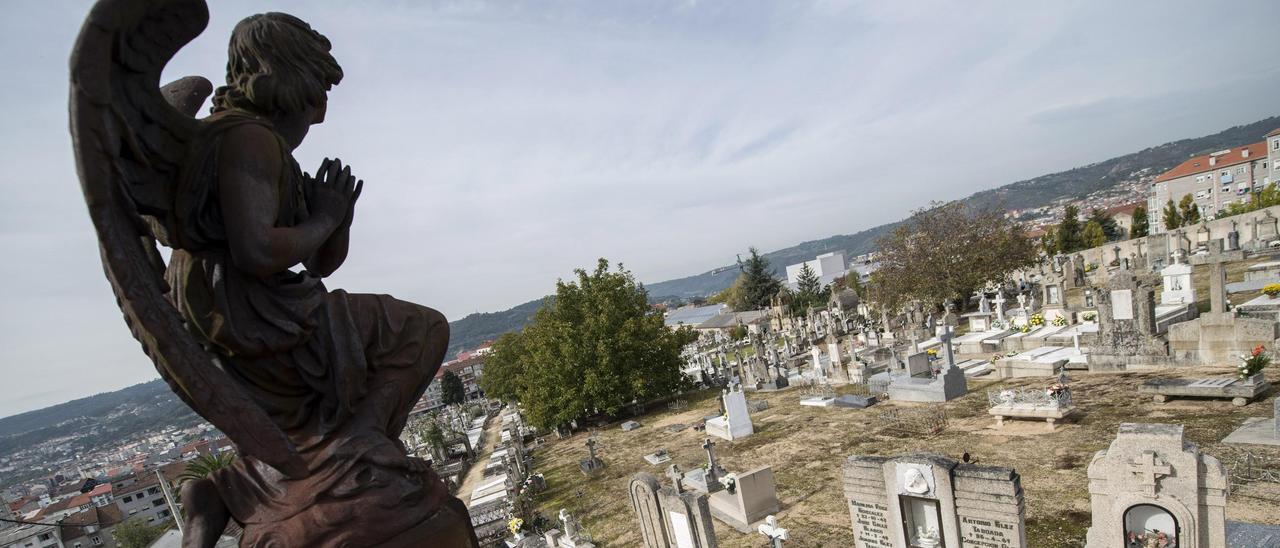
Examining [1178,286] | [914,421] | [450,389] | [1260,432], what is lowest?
[450,389]

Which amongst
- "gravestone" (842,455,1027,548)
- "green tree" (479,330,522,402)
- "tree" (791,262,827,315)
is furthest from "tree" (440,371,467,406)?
"gravestone" (842,455,1027,548)

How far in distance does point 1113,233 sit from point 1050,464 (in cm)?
6270

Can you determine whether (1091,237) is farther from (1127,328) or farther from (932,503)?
(932,503)

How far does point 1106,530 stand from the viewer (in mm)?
5613

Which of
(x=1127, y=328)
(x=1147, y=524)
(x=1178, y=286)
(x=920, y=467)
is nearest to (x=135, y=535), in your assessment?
(x=920, y=467)

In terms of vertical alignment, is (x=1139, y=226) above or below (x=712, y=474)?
above

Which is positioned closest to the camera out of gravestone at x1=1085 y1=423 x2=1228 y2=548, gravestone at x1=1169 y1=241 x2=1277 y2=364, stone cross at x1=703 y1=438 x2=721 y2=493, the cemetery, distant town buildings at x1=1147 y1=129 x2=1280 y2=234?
gravestone at x1=1085 y1=423 x2=1228 y2=548

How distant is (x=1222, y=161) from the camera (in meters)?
57.3

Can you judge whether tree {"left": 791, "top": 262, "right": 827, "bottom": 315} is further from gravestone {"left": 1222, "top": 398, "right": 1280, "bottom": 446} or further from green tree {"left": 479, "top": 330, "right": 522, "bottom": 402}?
gravestone {"left": 1222, "top": 398, "right": 1280, "bottom": 446}

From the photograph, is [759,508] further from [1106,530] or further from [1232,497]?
[1232,497]

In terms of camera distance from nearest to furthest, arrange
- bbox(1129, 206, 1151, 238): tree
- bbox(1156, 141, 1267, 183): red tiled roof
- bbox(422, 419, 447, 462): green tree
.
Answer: bbox(422, 419, 447, 462): green tree
bbox(1129, 206, 1151, 238): tree
bbox(1156, 141, 1267, 183): red tiled roof

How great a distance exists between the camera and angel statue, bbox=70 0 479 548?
1628 mm

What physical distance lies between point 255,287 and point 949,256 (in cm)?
3130


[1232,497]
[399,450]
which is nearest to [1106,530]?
[1232,497]
